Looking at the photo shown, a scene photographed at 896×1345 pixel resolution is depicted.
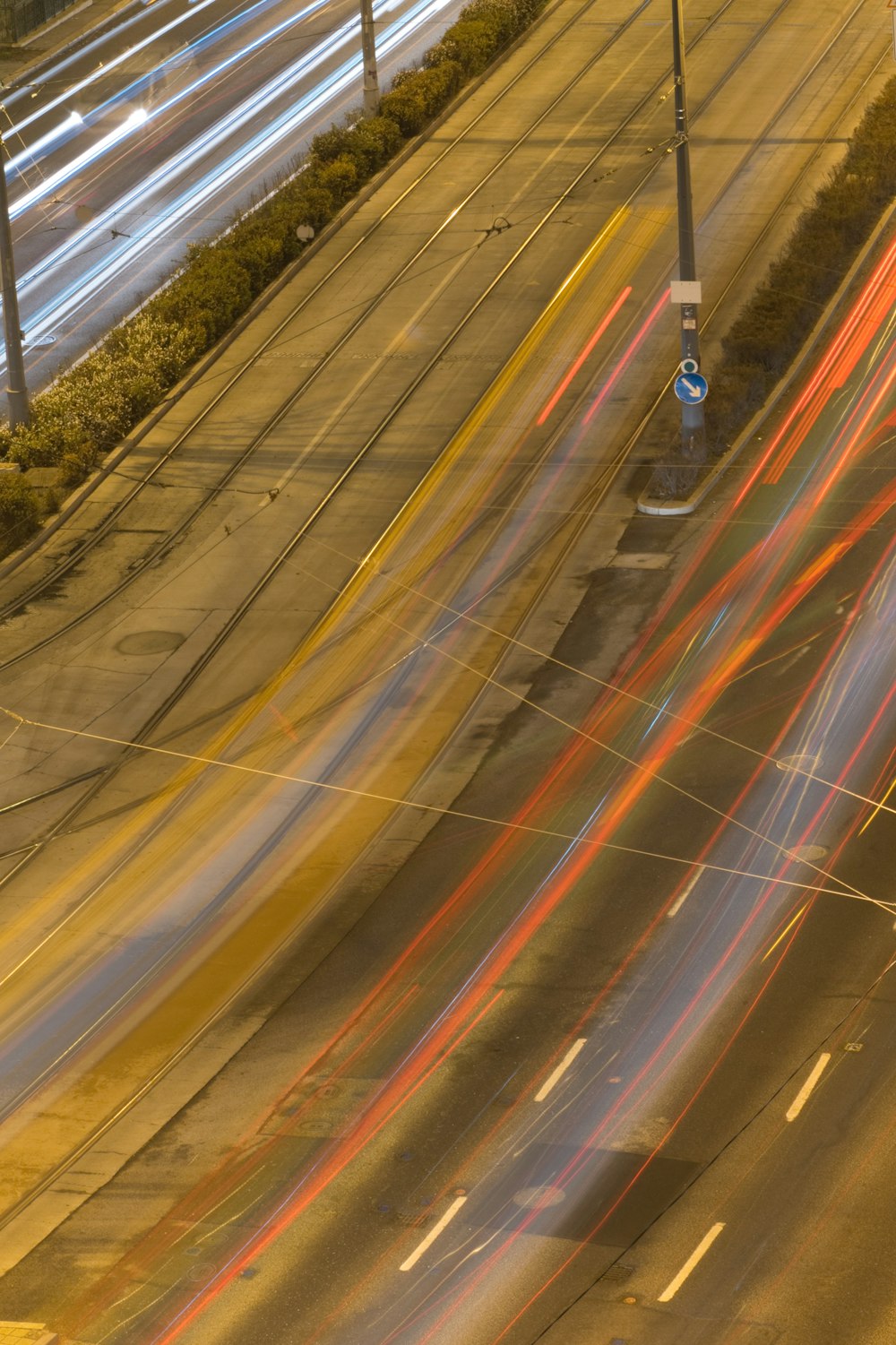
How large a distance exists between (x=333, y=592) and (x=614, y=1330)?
1609 centimetres

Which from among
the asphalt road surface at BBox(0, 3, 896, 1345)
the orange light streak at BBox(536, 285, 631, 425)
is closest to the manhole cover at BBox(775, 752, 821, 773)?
the asphalt road surface at BBox(0, 3, 896, 1345)

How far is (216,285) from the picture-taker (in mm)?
39000

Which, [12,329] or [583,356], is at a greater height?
[12,329]

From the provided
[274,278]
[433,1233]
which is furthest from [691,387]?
[433,1233]

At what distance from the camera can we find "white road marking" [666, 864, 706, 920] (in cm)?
1962

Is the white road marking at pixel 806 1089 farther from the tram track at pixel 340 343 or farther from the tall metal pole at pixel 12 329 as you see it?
the tall metal pole at pixel 12 329

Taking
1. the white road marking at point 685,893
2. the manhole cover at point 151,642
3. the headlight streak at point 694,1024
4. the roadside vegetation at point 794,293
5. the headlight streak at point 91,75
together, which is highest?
the headlight streak at point 91,75

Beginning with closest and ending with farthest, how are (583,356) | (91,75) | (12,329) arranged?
(12,329) < (583,356) < (91,75)

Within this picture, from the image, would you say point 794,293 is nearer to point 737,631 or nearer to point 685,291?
point 685,291

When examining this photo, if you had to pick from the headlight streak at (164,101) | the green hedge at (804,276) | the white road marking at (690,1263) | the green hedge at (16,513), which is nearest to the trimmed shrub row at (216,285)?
the green hedge at (16,513)

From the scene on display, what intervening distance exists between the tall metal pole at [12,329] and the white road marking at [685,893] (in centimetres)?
1808

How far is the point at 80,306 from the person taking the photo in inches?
1610

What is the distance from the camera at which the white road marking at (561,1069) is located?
664 inches

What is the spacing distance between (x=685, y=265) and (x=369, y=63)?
17.5 m
